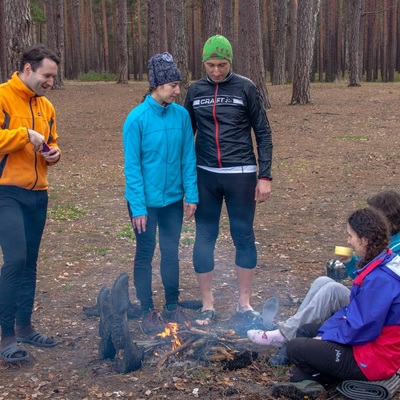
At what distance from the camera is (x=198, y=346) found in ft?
12.7

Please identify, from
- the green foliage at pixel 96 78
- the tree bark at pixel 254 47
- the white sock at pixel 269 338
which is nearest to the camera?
the white sock at pixel 269 338

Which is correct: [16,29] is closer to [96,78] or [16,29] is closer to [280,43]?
[280,43]

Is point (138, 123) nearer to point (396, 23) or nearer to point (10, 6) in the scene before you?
point (10, 6)

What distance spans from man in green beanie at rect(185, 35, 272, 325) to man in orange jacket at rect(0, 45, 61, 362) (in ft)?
3.49

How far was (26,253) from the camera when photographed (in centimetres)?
399

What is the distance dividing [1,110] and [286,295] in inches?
105

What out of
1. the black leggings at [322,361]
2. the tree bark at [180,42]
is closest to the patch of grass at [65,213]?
the black leggings at [322,361]

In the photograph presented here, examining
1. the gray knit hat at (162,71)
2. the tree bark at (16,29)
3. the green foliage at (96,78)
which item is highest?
the green foliage at (96,78)

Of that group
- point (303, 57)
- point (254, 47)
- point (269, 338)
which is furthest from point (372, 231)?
point (303, 57)

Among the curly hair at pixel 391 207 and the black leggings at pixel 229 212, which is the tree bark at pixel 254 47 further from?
the curly hair at pixel 391 207

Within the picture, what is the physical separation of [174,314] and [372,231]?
5.76 ft

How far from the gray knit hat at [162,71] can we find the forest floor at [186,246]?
176 cm

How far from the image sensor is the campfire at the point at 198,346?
12.4 feet

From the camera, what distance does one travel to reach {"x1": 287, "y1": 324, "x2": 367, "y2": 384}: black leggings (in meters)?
3.33
